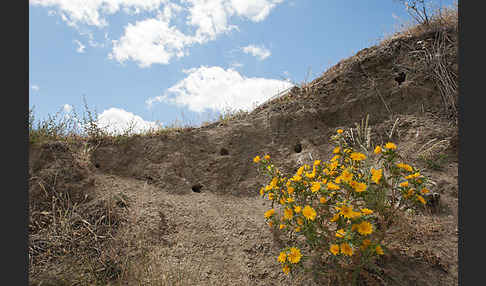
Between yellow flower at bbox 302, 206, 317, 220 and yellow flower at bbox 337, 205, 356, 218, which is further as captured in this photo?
yellow flower at bbox 302, 206, 317, 220

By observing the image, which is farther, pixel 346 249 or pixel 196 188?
pixel 196 188

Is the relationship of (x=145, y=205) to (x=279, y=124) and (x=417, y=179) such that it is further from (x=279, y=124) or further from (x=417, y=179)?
(x=417, y=179)

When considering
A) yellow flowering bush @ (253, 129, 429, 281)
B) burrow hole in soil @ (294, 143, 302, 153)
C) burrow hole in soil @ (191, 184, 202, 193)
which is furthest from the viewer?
burrow hole in soil @ (294, 143, 302, 153)

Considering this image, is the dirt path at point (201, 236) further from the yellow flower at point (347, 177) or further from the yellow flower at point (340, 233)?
the yellow flower at point (347, 177)

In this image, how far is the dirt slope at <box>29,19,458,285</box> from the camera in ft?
9.46

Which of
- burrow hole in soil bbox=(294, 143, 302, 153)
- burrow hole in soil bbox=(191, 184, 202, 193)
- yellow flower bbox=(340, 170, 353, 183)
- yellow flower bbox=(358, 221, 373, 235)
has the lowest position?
yellow flower bbox=(358, 221, 373, 235)

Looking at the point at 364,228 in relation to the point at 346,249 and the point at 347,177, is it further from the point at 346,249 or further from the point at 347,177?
the point at 347,177

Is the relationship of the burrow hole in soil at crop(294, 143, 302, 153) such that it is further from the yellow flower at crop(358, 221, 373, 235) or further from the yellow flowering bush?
the yellow flower at crop(358, 221, 373, 235)

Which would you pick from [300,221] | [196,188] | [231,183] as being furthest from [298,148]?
[300,221]

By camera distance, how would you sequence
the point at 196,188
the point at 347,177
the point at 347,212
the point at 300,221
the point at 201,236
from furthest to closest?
the point at 196,188
the point at 201,236
the point at 300,221
the point at 347,177
the point at 347,212

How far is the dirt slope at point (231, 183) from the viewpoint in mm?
2883

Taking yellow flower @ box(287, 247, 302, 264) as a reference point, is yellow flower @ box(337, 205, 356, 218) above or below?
above

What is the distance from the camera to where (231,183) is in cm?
482

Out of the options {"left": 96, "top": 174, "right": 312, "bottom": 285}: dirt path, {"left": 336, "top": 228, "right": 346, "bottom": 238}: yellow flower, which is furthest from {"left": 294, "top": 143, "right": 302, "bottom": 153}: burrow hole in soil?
{"left": 336, "top": 228, "right": 346, "bottom": 238}: yellow flower
